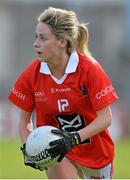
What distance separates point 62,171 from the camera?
6.98 meters

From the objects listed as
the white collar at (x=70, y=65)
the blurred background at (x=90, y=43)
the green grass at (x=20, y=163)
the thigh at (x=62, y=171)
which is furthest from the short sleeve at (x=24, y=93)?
the blurred background at (x=90, y=43)

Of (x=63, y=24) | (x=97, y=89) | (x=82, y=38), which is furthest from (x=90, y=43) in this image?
(x=97, y=89)

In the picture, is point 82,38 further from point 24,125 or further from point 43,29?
point 24,125

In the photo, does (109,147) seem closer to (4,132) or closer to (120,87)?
(4,132)

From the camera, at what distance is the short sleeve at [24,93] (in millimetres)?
6859

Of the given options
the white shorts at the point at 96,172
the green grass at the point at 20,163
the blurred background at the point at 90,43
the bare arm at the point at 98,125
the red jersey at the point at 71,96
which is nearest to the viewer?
the bare arm at the point at 98,125

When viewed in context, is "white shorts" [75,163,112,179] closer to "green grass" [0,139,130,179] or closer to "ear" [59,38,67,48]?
"ear" [59,38,67,48]

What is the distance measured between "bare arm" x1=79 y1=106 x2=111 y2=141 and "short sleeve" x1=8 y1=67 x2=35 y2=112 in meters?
0.59

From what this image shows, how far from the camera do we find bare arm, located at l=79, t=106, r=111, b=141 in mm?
6566

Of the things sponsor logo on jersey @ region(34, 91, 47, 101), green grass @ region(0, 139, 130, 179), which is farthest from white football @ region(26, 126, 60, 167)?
green grass @ region(0, 139, 130, 179)

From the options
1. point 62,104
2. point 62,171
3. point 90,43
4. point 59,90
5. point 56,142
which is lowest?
point 90,43

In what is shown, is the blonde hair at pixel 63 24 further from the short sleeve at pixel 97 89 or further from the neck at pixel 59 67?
the short sleeve at pixel 97 89

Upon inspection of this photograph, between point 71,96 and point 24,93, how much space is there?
41 cm

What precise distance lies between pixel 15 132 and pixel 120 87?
3.66 metres
